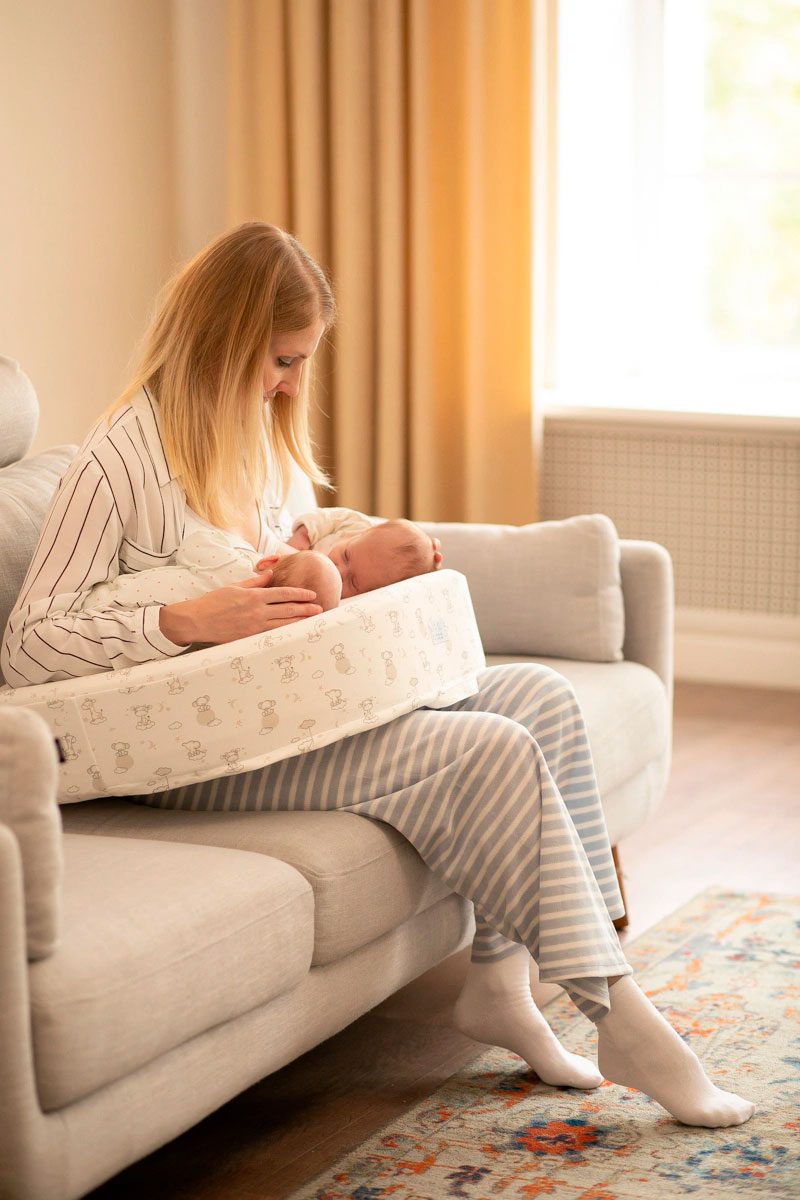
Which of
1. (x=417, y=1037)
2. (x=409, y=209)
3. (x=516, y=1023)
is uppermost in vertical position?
(x=409, y=209)

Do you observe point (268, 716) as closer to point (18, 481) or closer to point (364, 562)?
point (364, 562)

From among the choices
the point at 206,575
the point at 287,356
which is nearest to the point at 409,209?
the point at 287,356

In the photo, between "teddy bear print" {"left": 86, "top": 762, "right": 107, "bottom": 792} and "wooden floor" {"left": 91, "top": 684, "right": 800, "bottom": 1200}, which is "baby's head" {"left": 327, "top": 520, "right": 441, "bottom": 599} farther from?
"wooden floor" {"left": 91, "top": 684, "right": 800, "bottom": 1200}

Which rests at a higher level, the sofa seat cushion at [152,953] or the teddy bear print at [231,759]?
the teddy bear print at [231,759]

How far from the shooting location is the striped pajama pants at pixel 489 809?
1583 millimetres

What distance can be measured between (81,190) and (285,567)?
7.72 feet

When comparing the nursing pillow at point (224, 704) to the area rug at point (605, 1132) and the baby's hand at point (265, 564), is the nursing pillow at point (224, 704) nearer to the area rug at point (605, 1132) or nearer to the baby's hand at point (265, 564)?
the baby's hand at point (265, 564)

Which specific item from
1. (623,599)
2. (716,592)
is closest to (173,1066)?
(623,599)

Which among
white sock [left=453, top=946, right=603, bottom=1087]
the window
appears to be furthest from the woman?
the window

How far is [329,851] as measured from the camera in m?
1.56

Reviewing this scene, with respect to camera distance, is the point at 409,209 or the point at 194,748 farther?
the point at 409,209

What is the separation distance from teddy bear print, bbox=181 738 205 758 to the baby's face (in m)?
0.36

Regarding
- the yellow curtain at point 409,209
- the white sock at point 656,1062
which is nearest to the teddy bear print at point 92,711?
the white sock at point 656,1062

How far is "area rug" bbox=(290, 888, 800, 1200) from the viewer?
151 cm
